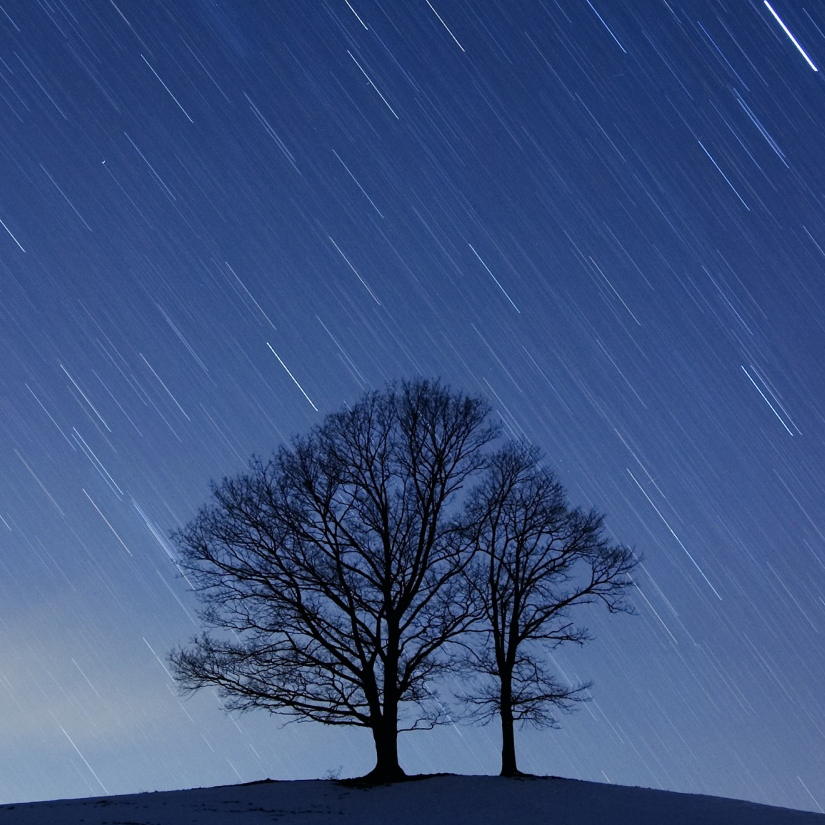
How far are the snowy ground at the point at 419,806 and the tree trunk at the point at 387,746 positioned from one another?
3.29 feet

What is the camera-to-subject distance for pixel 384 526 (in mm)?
27781

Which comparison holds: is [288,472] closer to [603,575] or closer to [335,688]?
[335,688]

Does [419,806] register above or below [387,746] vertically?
below

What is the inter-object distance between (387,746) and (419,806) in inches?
152

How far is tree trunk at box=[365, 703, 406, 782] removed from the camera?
25797 mm

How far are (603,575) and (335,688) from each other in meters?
9.10

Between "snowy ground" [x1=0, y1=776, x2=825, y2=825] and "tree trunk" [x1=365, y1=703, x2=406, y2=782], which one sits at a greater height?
"tree trunk" [x1=365, y1=703, x2=406, y2=782]

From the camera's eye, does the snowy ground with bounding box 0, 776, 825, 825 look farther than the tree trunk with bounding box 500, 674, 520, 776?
No

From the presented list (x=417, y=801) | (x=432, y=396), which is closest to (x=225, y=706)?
(x=417, y=801)

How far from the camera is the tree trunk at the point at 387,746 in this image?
25797mm

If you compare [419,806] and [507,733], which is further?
[507,733]

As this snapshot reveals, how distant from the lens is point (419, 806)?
72.9 ft

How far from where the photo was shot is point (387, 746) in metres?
26.0

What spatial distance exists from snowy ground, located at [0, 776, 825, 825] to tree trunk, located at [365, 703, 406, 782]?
1003mm
